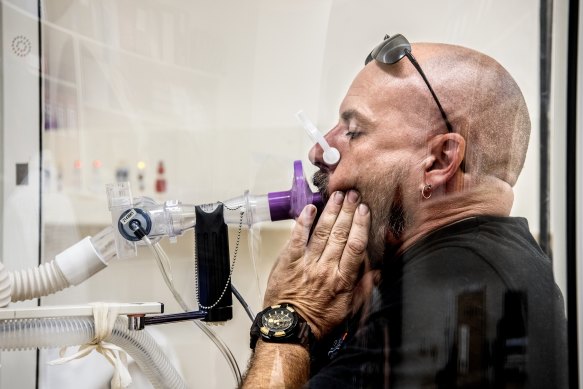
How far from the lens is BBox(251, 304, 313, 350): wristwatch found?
41.1 inches

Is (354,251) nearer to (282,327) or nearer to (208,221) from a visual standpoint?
(282,327)

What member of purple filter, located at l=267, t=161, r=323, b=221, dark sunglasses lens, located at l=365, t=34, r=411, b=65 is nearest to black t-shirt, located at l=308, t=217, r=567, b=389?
purple filter, located at l=267, t=161, r=323, b=221

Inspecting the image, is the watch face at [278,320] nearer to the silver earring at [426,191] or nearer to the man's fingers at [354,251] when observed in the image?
the man's fingers at [354,251]

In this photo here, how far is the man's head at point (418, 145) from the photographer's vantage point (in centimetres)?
106

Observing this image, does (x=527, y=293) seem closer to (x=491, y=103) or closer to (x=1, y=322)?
(x=491, y=103)

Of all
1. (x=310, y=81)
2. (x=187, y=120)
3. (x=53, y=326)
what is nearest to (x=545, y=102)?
(x=310, y=81)

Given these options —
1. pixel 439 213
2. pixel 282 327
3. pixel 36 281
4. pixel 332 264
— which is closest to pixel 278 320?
pixel 282 327

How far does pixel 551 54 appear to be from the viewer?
1142mm

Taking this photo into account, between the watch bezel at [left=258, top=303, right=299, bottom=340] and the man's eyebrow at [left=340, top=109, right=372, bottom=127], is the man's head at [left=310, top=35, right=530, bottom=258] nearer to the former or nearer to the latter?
the man's eyebrow at [left=340, top=109, right=372, bottom=127]

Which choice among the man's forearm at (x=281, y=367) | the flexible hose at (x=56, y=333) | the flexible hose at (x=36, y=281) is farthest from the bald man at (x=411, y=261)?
the flexible hose at (x=36, y=281)

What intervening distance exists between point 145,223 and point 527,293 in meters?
0.83

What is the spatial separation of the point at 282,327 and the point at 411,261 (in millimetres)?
301

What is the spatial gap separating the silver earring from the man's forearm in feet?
1.33

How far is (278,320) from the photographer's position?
1063 millimetres
